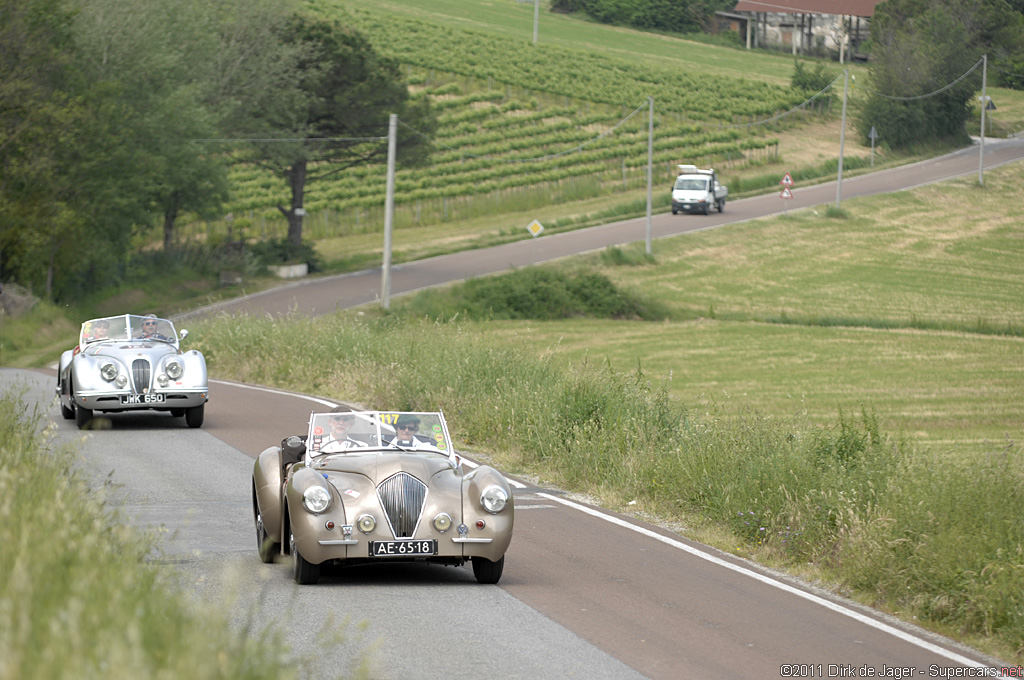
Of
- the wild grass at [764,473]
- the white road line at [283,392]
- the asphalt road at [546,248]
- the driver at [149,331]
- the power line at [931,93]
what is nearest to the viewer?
the wild grass at [764,473]

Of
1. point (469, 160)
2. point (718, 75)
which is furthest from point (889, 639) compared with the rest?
point (718, 75)

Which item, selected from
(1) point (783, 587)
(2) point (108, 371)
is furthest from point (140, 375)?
(1) point (783, 587)

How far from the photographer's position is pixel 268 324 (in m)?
31.8

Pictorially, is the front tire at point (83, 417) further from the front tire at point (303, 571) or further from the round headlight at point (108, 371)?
the front tire at point (303, 571)

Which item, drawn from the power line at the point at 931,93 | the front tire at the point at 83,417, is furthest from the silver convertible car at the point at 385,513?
the power line at the point at 931,93

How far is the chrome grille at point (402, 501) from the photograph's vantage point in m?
9.54

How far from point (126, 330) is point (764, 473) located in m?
12.9

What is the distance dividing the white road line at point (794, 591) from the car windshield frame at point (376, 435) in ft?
8.35

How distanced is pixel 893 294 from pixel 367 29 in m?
86.4

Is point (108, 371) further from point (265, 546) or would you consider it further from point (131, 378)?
point (265, 546)

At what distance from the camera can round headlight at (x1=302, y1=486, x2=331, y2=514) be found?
9.42 m

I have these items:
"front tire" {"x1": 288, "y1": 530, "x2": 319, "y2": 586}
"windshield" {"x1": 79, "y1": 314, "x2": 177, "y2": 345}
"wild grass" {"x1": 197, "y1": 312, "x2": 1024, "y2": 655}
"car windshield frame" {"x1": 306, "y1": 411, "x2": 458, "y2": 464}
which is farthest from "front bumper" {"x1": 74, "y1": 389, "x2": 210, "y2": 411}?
"front tire" {"x1": 288, "y1": 530, "x2": 319, "y2": 586}

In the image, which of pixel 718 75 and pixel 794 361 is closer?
pixel 794 361

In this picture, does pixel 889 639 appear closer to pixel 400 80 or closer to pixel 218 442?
pixel 218 442
